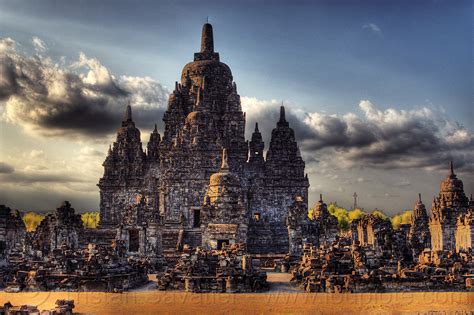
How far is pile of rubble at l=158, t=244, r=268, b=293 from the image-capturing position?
2516 centimetres

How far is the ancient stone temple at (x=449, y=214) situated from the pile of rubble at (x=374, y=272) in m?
12.9

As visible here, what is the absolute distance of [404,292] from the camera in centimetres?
2420

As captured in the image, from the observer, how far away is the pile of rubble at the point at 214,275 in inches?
990

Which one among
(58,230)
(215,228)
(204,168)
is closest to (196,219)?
(204,168)

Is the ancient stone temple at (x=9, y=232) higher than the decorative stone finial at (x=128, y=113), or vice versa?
the decorative stone finial at (x=128, y=113)

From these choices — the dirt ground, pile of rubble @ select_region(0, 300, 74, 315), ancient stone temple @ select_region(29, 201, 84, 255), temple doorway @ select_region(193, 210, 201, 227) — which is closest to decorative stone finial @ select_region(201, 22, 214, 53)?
temple doorway @ select_region(193, 210, 201, 227)

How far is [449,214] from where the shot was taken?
4459 centimetres

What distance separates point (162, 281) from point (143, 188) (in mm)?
24390

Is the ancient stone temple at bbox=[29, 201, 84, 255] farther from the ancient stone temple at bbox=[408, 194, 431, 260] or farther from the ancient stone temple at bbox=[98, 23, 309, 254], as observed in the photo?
the ancient stone temple at bbox=[408, 194, 431, 260]

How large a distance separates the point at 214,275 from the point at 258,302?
5.18 meters

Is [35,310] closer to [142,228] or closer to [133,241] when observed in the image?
[142,228]

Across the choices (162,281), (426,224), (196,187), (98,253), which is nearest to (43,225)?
(196,187)

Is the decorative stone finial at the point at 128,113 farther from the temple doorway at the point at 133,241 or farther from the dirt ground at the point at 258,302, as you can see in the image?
the dirt ground at the point at 258,302

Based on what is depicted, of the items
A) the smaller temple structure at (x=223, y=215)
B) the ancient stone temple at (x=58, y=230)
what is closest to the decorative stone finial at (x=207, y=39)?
the smaller temple structure at (x=223, y=215)
